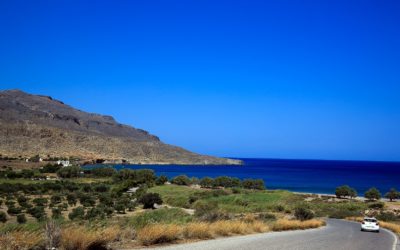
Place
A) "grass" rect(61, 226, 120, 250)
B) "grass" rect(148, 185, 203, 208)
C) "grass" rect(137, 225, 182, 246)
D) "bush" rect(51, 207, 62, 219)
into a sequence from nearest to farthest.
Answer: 1. "grass" rect(61, 226, 120, 250)
2. "grass" rect(137, 225, 182, 246)
3. "bush" rect(51, 207, 62, 219)
4. "grass" rect(148, 185, 203, 208)

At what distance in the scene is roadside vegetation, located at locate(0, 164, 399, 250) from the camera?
11.0 m

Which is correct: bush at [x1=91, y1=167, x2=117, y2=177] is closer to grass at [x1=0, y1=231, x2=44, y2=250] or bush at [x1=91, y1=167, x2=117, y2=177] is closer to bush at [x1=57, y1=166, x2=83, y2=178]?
bush at [x1=57, y1=166, x2=83, y2=178]

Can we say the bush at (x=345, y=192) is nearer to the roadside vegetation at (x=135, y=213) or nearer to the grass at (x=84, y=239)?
the roadside vegetation at (x=135, y=213)

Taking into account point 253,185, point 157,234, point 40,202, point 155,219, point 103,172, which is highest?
point 103,172

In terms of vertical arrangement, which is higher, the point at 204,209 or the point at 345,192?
the point at 204,209

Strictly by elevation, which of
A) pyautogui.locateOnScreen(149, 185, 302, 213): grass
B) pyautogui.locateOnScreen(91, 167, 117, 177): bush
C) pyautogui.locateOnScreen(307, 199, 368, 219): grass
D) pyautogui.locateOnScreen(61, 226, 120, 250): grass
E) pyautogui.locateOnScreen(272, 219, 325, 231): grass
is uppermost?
pyautogui.locateOnScreen(91, 167, 117, 177): bush

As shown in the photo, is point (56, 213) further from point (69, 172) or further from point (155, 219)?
point (69, 172)

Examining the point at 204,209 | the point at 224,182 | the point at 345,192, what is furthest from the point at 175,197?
the point at 345,192

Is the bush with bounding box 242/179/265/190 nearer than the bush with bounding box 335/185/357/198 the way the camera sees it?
No

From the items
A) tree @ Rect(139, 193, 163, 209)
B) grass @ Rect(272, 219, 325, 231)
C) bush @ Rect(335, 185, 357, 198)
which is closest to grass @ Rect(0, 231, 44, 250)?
grass @ Rect(272, 219, 325, 231)

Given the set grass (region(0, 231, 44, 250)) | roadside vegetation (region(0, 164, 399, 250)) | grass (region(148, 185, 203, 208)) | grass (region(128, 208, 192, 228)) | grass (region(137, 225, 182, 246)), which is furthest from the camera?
grass (region(148, 185, 203, 208))

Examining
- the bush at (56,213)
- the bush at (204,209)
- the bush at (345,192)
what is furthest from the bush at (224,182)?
the bush at (56,213)

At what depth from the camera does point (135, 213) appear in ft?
128

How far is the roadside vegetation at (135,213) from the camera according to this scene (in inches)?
433
